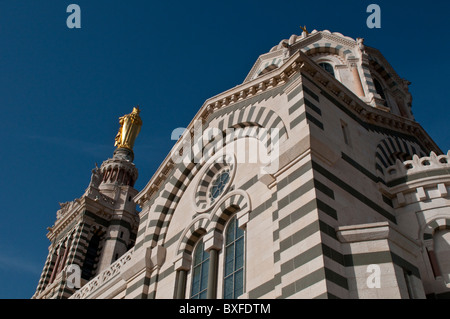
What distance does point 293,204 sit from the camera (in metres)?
12.5

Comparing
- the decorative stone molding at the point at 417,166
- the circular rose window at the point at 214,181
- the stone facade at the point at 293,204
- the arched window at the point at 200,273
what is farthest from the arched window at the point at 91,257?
the decorative stone molding at the point at 417,166

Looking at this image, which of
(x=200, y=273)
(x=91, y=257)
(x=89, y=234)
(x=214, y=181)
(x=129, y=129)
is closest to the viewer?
(x=200, y=273)

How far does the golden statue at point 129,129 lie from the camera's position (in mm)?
45219

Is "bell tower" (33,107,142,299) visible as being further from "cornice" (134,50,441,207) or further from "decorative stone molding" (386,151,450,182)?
"decorative stone molding" (386,151,450,182)

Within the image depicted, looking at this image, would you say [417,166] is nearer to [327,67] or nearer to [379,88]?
[379,88]

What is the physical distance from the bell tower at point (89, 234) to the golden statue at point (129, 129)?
6168 mm

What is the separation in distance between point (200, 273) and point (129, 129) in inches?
1284

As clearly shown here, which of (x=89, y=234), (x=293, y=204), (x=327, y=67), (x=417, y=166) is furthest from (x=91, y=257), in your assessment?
(x=417, y=166)

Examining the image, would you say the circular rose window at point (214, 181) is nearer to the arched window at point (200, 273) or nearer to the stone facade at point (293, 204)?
the stone facade at point (293, 204)

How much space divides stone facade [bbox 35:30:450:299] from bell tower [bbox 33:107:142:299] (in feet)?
32.3

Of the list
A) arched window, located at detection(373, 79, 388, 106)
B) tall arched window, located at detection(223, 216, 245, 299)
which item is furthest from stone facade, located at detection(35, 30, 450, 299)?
arched window, located at detection(373, 79, 388, 106)

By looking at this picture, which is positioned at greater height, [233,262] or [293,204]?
[293,204]

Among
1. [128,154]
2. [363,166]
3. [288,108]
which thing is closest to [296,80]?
[288,108]

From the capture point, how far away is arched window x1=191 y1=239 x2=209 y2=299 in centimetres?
1507
